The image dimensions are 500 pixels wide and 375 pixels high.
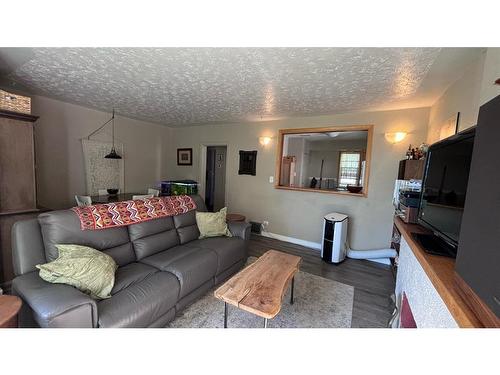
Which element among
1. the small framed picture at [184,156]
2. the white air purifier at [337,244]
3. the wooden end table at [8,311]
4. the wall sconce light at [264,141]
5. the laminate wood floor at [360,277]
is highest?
the wall sconce light at [264,141]

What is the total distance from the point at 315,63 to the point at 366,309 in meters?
2.38

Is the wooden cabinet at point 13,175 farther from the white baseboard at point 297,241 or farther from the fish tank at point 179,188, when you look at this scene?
the white baseboard at point 297,241

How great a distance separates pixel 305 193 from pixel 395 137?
5.26ft

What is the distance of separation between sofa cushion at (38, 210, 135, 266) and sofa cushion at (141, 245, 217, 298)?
0.22m

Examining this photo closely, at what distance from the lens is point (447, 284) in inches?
30.2

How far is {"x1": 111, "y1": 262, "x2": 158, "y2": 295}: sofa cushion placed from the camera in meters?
1.54

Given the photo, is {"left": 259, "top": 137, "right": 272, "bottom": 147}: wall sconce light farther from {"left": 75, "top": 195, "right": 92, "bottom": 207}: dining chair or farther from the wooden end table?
the wooden end table

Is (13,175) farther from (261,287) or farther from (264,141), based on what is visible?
(264,141)

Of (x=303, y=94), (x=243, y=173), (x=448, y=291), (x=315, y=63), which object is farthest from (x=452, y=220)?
(x=243, y=173)

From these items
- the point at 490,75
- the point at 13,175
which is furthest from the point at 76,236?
the point at 490,75

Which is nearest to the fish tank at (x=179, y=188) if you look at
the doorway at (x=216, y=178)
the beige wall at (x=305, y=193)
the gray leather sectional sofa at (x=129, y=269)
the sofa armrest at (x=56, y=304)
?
the beige wall at (x=305, y=193)

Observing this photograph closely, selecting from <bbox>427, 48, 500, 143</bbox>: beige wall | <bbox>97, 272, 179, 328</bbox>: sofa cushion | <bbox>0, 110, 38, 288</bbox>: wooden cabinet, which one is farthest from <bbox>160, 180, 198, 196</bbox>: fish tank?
<bbox>427, 48, 500, 143</bbox>: beige wall

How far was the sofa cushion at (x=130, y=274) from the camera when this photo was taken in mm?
1542

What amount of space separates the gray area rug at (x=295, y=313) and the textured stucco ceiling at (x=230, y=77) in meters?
2.25
